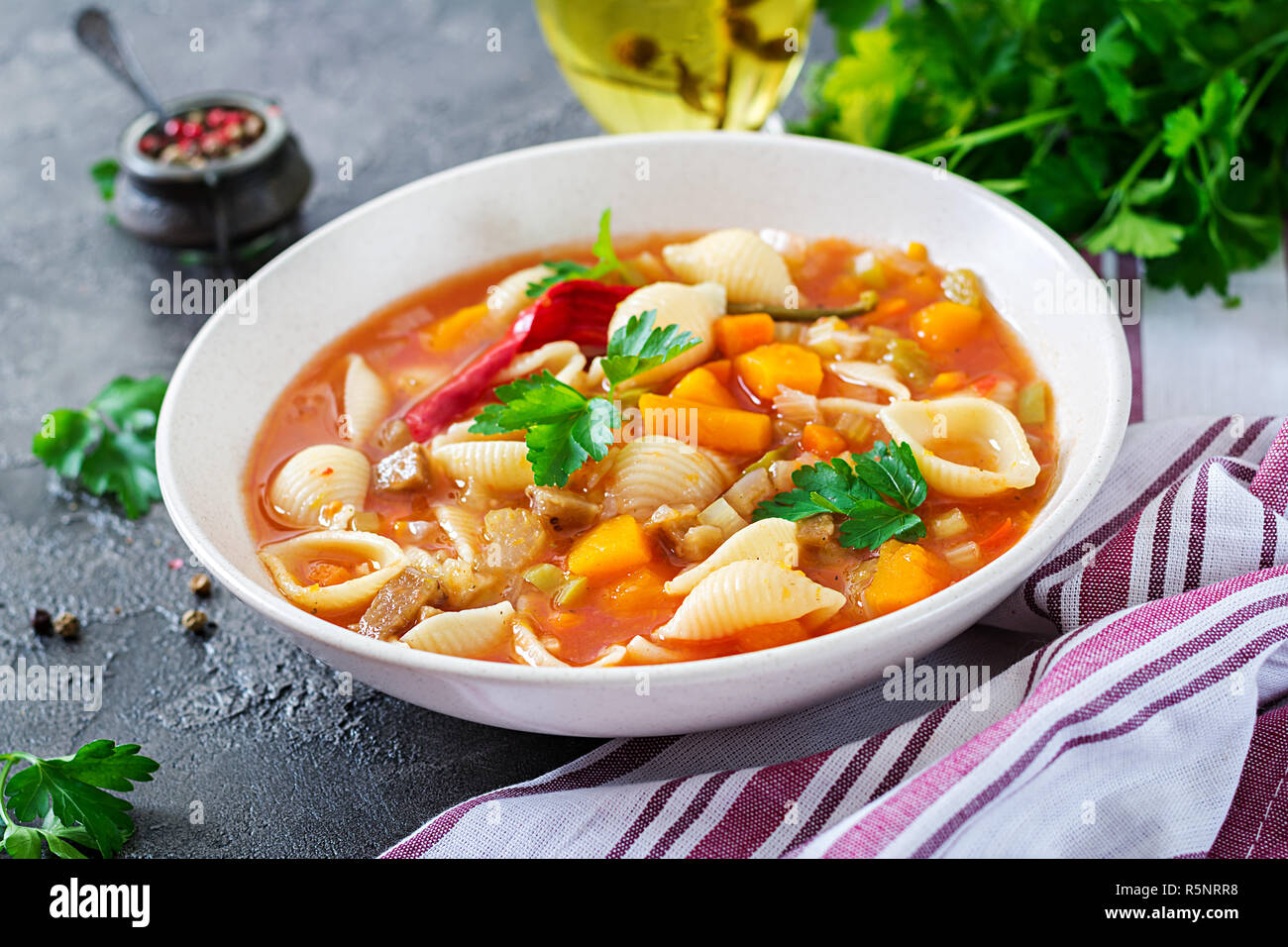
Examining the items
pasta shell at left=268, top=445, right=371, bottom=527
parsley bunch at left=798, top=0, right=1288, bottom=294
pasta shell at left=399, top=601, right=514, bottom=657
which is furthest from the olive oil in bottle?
pasta shell at left=399, top=601, right=514, bottom=657

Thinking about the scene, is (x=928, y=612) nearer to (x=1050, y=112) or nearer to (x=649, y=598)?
(x=649, y=598)

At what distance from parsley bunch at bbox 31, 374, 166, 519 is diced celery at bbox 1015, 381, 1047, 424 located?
7.56ft

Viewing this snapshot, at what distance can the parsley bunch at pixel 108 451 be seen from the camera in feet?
11.6

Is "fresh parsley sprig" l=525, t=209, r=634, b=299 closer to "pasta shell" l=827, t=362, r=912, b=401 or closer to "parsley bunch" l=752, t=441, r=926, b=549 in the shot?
"pasta shell" l=827, t=362, r=912, b=401

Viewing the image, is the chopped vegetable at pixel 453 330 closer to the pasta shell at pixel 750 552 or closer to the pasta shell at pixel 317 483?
the pasta shell at pixel 317 483

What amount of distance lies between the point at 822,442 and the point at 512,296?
3.55ft

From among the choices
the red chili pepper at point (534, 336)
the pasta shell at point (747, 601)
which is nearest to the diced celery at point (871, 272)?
the red chili pepper at point (534, 336)

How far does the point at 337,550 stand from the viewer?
298cm

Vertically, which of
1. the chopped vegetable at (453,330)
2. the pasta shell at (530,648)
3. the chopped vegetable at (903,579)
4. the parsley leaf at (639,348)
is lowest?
the chopped vegetable at (453,330)

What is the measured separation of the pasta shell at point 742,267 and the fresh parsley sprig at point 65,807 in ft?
6.31

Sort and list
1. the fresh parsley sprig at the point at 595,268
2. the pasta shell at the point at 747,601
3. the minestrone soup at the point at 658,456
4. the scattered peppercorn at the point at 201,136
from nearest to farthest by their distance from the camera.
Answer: the pasta shell at the point at 747,601 → the minestrone soup at the point at 658,456 → the fresh parsley sprig at the point at 595,268 → the scattered peppercorn at the point at 201,136

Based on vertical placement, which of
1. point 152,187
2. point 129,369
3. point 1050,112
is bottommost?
point 129,369

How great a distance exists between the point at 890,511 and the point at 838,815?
70cm
